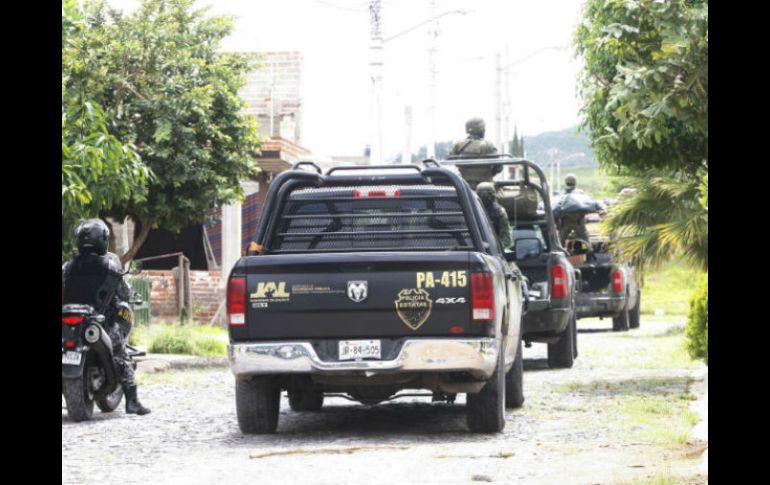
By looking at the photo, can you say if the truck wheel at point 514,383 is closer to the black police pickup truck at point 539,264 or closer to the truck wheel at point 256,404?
the truck wheel at point 256,404

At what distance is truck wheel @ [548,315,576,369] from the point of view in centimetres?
1808

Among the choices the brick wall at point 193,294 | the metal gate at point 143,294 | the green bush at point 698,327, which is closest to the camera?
the green bush at point 698,327

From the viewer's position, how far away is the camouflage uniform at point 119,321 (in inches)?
507

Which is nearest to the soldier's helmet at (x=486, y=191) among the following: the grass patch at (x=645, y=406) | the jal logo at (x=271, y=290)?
the grass patch at (x=645, y=406)

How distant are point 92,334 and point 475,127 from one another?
6.10 m

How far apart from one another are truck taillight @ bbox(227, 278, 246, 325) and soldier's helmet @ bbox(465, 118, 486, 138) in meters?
6.79

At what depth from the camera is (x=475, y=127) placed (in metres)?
16.9

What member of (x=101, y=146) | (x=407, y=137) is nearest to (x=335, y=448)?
(x=101, y=146)

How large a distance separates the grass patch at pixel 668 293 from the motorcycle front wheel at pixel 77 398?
31.8m

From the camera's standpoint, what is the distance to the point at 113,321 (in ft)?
42.5

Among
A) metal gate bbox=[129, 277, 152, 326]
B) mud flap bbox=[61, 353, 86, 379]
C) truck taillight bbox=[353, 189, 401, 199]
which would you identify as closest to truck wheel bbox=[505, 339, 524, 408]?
truck taillight bbox=[353, 189, 401, 199]

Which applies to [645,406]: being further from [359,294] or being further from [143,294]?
[143,294]

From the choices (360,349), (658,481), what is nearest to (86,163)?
(360,349)
